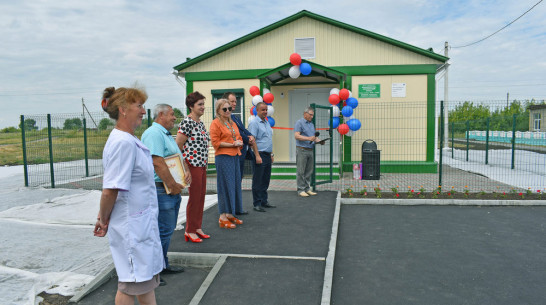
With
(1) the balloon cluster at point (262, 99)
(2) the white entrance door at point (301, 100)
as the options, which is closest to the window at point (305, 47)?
(2) the white entrance door at point (301, 100)

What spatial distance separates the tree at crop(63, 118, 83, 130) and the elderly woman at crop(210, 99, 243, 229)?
23.6 ft

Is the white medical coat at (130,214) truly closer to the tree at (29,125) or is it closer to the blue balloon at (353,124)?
the blue balloon at (353,124)

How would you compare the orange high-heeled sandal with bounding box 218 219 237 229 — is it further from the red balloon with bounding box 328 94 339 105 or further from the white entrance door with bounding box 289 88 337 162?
the white entrance door with bounding box 289 88 337 162

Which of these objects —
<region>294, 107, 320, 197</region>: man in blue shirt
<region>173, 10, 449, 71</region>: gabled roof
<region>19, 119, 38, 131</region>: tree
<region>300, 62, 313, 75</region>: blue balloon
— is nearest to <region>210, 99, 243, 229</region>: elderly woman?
<region>294, 107, 320, 197</region>: man in blue shirt

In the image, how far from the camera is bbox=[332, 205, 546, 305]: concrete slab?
Answer: 11.8 ft

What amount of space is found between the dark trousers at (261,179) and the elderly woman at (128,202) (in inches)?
172

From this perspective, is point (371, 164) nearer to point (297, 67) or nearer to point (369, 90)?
point (369, 90)

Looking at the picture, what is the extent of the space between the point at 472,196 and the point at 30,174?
38.9 feet

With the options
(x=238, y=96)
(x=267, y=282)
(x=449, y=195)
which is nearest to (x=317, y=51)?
(x=238, y=96)

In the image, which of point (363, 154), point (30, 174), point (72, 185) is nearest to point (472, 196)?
point (363, 154)

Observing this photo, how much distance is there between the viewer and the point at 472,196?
7.98 metres

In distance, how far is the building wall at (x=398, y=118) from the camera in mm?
11688

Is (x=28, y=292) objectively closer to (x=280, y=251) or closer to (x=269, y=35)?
(x=280, y=251)

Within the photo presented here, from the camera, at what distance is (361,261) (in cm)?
449
